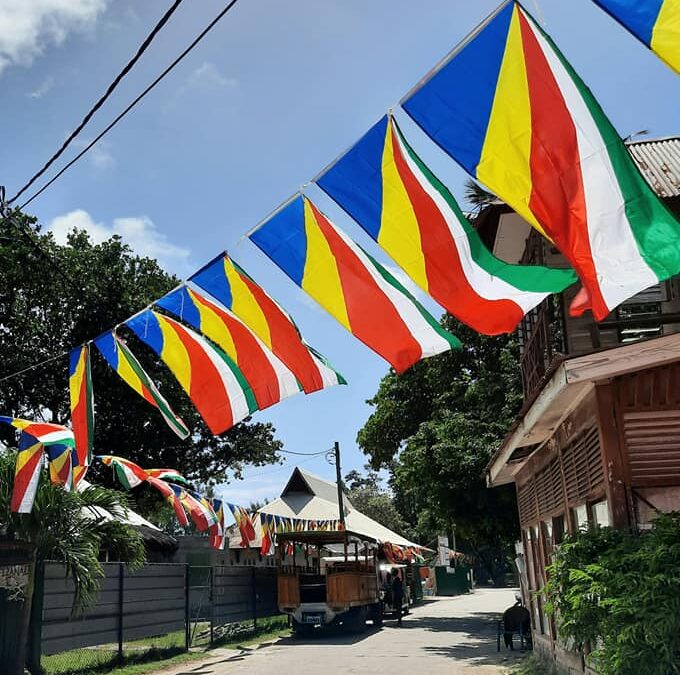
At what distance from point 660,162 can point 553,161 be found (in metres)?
6.92

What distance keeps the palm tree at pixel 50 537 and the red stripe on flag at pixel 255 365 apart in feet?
15.7

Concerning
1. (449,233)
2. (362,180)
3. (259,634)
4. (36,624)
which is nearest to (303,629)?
(259,634)

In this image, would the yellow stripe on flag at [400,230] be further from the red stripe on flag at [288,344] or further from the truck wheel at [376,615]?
the truck wheel at [376,615]

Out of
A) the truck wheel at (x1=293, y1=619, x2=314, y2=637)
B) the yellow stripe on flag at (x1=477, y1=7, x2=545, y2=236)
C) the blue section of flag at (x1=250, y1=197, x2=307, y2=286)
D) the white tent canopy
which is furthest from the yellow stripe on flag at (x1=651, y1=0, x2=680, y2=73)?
the white tent canopy

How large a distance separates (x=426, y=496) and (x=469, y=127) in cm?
1841

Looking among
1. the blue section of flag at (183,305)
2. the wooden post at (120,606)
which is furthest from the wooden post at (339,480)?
the blue section of flag at (183,305)

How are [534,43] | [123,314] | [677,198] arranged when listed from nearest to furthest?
[534,43]
[677,198]
[123,314]

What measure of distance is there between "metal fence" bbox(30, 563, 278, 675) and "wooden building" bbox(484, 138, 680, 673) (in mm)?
7638

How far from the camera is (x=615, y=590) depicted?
5.91m

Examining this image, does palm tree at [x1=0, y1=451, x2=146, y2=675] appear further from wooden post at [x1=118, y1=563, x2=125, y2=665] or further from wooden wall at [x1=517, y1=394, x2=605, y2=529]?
wooden wall at [x1=517, y1=394, x2=605, y2=529]

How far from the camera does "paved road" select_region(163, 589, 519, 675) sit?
13719mm

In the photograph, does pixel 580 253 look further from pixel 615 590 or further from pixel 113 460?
pixel 113 460

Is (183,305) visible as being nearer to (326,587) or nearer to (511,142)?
(511,142)

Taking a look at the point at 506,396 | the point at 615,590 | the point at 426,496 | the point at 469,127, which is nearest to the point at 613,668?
the point at 615,590
